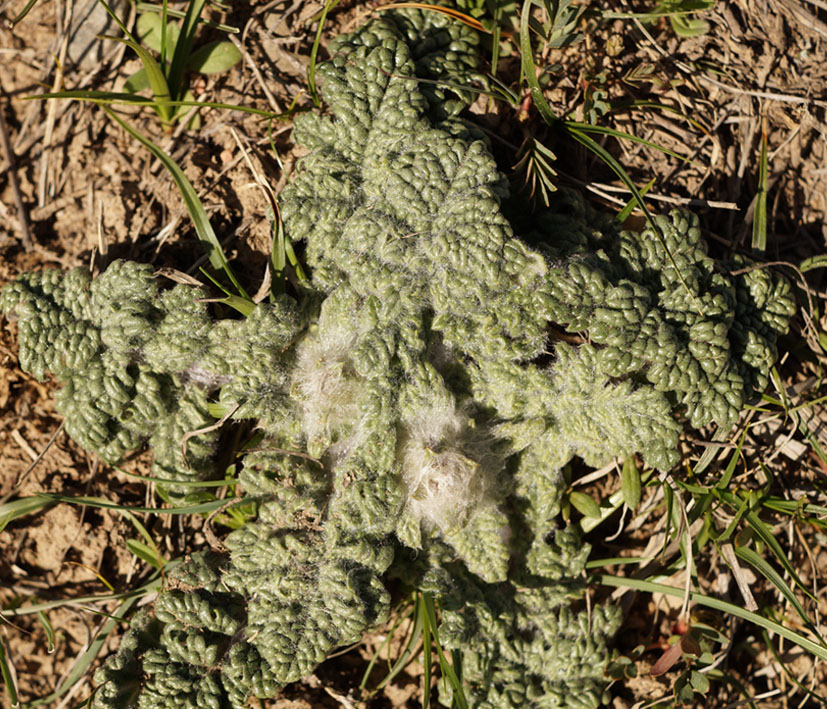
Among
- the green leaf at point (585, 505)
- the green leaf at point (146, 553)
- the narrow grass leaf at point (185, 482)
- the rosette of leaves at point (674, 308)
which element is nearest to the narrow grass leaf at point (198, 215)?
the narrow grass leaf at point (185, 482)

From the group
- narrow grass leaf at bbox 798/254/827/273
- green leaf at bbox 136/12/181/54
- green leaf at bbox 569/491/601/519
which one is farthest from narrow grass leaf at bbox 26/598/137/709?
narrow grass leaf at bbox 798/254/827/273

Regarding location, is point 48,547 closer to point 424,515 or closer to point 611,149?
point 424,515

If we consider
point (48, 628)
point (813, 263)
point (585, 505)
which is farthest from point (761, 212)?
point (48, 628)

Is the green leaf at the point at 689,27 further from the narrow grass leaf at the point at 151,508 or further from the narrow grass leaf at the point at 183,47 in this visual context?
the narrow grass leaf at the point at 151,508

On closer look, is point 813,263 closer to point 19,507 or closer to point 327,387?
point 327,387

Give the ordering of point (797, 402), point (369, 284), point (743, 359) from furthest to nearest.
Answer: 1. point (797, 402)
2. point (743, 359)
3. point (369, 284)

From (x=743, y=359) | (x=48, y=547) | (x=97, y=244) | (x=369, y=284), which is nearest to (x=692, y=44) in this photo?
(x=743, y=359)

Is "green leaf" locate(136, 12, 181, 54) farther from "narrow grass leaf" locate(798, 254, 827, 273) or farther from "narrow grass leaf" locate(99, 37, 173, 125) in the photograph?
"narrow grass leaf" locate(798, 254, 827, 273)
